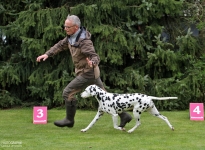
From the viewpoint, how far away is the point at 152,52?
440 inches

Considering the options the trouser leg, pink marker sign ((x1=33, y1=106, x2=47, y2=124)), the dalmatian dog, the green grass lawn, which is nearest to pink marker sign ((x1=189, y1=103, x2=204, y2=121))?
the green grass lawn

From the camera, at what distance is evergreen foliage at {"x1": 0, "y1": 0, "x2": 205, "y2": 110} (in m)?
10.7

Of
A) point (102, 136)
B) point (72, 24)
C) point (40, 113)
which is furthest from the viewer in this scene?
point (40, 113)

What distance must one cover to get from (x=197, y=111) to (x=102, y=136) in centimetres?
248

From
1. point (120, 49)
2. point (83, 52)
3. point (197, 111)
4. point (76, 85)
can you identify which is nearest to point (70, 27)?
point (83, 52)

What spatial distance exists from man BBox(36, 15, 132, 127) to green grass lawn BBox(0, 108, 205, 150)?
0.39 metres

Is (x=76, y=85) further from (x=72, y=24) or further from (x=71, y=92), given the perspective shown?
(x=72, y=24)

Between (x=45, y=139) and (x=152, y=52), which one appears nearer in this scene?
(x=45, y=139)

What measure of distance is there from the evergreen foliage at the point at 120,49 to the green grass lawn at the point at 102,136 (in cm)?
173

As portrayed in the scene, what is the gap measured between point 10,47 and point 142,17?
355 cm

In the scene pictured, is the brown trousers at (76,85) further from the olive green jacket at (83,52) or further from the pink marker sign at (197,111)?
the pink marker sign at (197,111)

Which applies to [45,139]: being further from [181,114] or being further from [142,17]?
[142,17]

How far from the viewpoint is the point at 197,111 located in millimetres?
8656

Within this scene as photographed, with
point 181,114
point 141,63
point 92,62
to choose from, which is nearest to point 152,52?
point 141,63
